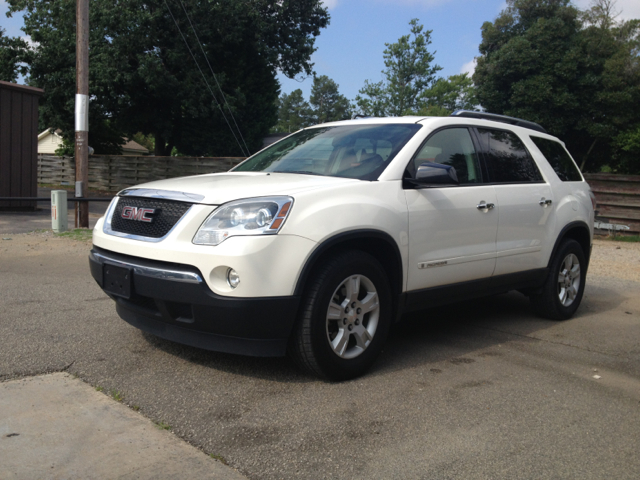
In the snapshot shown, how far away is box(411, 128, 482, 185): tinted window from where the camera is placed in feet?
15.4

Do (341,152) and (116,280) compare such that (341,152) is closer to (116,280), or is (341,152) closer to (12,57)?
(116,280)

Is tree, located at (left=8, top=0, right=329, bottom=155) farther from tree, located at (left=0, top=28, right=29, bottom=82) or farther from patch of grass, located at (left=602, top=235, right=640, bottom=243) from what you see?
patch of grass, located at (left=602, top=235, right=640, bottom=243)

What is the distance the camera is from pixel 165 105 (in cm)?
3048

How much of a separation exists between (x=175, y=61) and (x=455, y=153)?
2526 centimetres

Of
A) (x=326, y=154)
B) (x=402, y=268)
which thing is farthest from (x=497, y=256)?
(x=326, y=154)

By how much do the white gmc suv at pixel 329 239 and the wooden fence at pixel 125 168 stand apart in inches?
705

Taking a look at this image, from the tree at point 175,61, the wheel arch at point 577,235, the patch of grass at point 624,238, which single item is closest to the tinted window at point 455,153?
the wheel arch at point 577,235

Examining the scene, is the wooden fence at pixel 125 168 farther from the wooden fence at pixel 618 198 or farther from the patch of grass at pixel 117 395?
the patch of grass at pixel 117 395

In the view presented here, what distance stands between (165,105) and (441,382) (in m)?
28.7

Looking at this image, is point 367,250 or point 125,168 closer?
point 367,250

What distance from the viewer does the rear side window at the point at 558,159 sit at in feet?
19.6

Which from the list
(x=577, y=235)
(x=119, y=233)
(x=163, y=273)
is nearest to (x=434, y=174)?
(x=163, y=273)

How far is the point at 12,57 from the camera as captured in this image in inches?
1075

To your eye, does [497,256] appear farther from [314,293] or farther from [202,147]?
[202,147]
